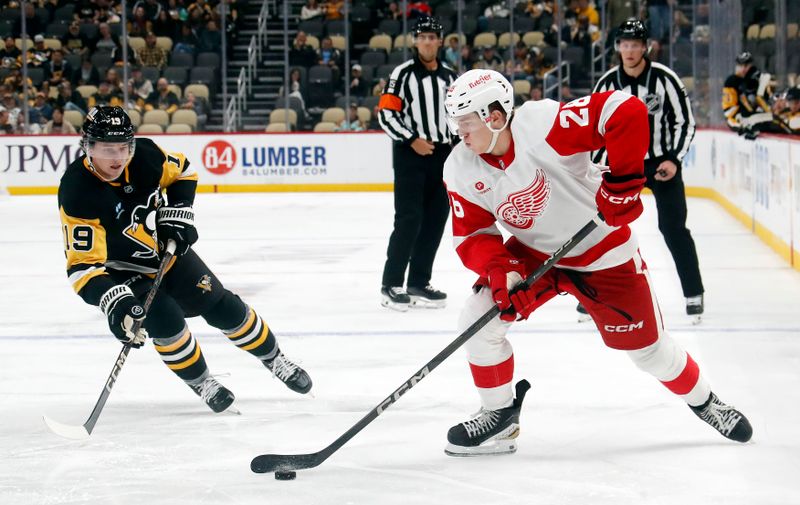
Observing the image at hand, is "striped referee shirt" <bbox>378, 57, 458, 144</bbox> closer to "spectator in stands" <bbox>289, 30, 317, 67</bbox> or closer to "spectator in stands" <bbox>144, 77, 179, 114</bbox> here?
"spectator in stands" <bbox>144, 77, 179, 114</bbox>

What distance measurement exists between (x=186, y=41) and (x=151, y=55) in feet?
2.03

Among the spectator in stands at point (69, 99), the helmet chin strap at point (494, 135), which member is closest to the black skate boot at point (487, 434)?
the helmet chin strap at point (494, 135)

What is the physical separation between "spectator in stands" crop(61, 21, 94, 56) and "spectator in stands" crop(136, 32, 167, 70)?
2.87ft

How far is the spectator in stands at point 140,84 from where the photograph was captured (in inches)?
515

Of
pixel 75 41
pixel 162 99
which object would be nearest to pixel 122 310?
pixel 162 99

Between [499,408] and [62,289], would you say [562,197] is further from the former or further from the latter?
[62,289]

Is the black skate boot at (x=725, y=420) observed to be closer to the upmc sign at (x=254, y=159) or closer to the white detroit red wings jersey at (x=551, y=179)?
the white detroit red wings jersey at (x=551, y=179)

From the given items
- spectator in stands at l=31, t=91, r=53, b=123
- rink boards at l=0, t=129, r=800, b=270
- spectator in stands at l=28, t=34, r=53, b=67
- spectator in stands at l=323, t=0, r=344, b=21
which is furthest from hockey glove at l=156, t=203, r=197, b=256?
spectator in stands at l=323, t=0, r=344, b=21

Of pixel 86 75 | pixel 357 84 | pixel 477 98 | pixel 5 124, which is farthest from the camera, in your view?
pixel 86 75

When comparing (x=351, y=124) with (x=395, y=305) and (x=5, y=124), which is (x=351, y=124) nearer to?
(x=5, y=124)

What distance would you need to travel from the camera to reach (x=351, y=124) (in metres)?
12.9

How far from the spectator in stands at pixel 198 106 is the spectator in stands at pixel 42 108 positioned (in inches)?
54.5

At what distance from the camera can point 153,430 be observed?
3361 millimetres

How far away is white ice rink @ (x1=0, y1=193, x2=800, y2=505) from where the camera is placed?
9.11 feet
